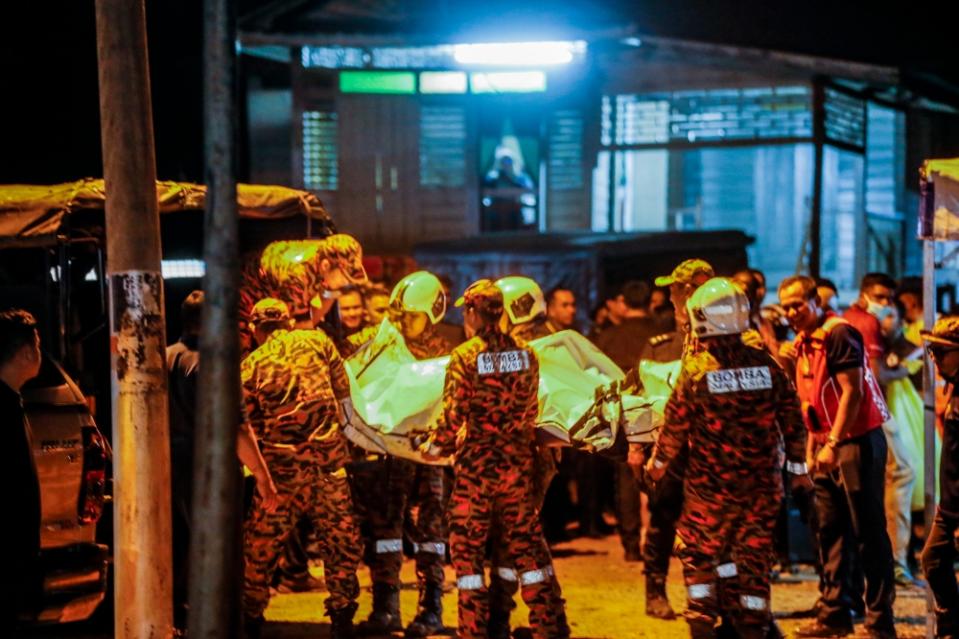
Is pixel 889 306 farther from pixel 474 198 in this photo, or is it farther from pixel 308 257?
pixel 474 198

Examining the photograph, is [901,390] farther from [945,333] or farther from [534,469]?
[534,469]

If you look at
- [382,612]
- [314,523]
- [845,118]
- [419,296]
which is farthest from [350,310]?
[845,118]

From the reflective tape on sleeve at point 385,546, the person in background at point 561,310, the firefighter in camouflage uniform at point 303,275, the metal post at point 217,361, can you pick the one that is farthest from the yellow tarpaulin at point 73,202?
the person in background at point 561,310

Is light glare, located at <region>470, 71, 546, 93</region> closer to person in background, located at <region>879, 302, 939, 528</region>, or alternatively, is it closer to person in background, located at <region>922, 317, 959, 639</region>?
person in background, located at <region>879, 302, 939, 528</region>

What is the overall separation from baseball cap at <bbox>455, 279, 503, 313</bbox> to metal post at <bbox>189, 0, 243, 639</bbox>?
80.3 inches

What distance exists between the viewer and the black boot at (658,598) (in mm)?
9203

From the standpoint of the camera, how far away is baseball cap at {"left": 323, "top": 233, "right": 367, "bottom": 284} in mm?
8664

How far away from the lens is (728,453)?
25.2ft

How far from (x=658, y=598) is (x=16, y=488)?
4734 millimetres

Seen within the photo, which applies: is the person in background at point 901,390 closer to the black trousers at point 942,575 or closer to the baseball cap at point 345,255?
the black trousers at point 942,575

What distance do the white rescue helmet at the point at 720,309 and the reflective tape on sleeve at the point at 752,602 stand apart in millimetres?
1602

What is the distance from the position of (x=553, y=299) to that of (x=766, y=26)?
7.03m

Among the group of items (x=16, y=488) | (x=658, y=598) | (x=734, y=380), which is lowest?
(x=658, y=598)

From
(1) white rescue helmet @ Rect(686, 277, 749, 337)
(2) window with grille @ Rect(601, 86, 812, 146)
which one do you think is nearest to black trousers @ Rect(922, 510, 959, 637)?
(1) white rescue helmet @ Rect(686, 277, 749, 337)
